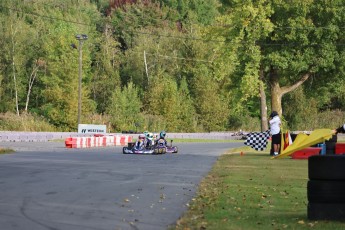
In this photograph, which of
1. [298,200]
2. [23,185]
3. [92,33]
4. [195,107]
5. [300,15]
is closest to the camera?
[298,200]

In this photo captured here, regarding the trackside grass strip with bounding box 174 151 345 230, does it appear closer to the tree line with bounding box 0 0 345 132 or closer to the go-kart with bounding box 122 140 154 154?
the go-kart with bounding box 122 140 154 154

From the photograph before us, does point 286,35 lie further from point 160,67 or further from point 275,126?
point 160,67

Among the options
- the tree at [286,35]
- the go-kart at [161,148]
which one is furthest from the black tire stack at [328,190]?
the tree at [286,35]

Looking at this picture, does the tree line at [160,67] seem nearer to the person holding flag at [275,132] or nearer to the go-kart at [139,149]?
the go-kart at [139,149]

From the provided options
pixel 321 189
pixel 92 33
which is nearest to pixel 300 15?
pixel 321 189

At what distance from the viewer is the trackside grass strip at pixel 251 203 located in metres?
7.89

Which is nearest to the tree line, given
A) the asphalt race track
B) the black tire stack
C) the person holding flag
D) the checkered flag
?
the checkered flag

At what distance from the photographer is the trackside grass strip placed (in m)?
7.89

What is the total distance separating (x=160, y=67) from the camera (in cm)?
8088

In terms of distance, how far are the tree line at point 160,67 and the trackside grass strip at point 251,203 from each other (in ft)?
73.3

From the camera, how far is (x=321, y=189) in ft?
26.5

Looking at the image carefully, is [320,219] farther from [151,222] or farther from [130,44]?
[130,44]

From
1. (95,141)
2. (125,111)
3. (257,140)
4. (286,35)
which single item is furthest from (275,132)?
(125,111)

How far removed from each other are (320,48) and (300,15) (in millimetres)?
2296
